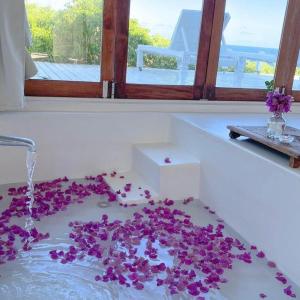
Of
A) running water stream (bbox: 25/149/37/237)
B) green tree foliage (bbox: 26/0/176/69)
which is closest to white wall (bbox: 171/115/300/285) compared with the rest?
green tree foliage (bbox: 26/0/176/69)

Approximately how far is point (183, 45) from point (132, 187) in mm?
1197

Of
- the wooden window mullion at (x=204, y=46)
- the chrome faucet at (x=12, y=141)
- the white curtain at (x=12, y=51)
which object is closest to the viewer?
the chrome faucet at (x=12, y=141)

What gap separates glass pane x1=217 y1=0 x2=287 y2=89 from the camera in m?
2.97

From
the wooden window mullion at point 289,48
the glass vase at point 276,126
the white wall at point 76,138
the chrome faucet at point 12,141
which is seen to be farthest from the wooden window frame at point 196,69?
the chrome faucet at point 12,141

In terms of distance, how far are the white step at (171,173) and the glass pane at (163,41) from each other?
0.65 meters

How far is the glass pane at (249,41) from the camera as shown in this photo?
117 inches

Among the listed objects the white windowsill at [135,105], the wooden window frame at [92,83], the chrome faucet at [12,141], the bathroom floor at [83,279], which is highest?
the wooden window frame at [92,83]

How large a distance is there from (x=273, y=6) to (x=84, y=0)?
60.1 inches

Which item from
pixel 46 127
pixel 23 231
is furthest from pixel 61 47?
pixel 23 231

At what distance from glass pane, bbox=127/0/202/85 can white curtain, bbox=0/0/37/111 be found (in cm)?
78

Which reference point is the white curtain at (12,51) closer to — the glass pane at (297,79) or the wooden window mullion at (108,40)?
the wooden window mullion at (108,40)

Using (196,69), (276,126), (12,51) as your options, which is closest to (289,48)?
(196,69)

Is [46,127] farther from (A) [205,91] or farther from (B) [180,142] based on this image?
(A) [205,91]

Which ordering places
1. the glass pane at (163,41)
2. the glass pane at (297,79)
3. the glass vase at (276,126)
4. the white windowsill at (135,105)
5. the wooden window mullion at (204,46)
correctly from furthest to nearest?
the glass pane at (297,79), the wooden window mullion at (204,46), the glass pane at (163,41), the white windowsill at (135,105), the glass vase at (276,126)
